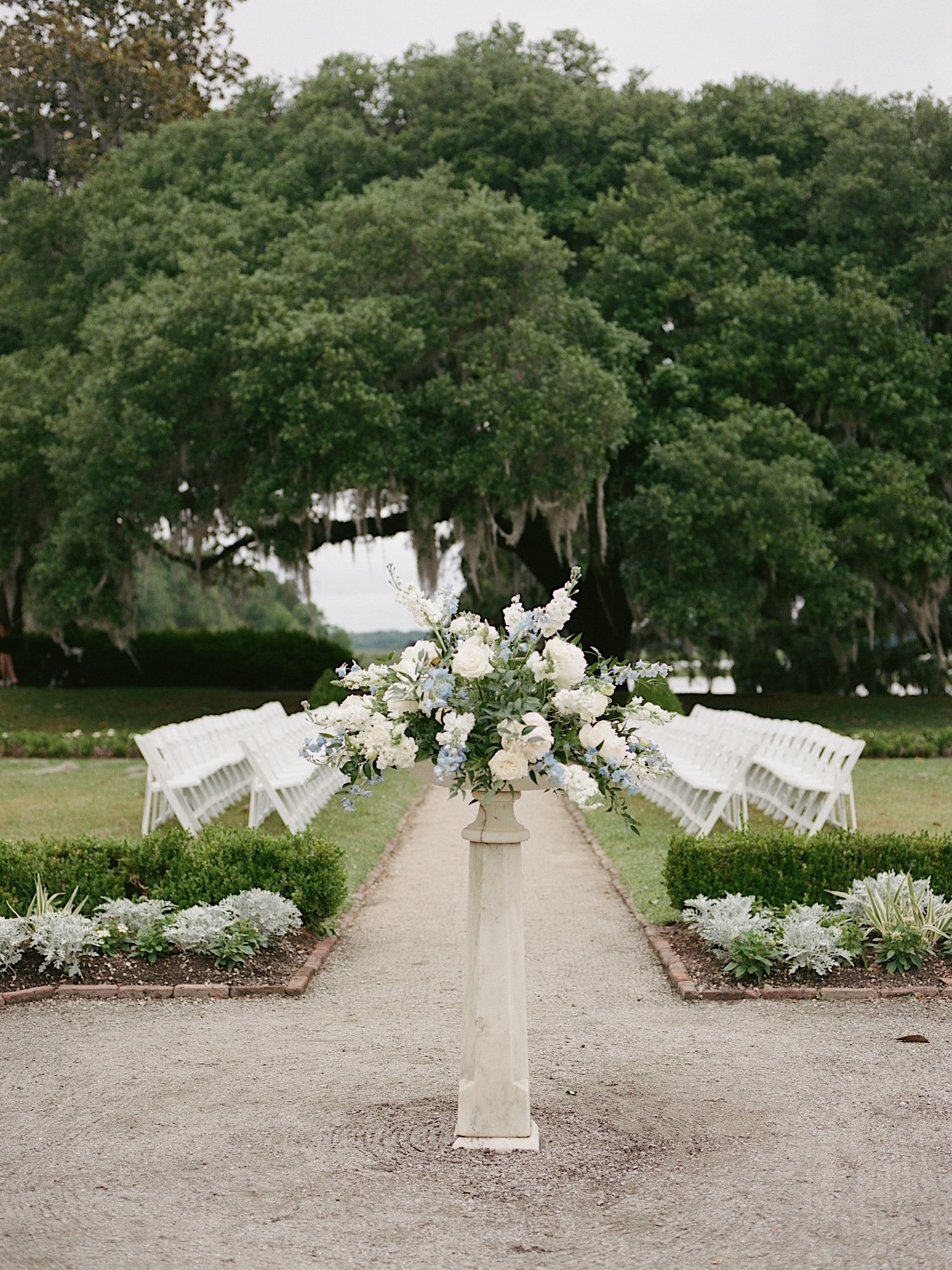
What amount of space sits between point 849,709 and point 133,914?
20.2 metres

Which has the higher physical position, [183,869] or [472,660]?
[472,660]

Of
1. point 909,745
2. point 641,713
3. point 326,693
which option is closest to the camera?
point 641,713

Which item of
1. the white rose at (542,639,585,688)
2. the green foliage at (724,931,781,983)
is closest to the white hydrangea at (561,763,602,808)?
the white rose at (542,639,585,688)

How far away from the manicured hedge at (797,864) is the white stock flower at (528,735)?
11.0 ft

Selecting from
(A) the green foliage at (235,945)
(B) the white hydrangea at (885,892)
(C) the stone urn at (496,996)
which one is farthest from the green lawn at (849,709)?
(C) the stone urn at (496,996)

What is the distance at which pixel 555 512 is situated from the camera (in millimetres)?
19250

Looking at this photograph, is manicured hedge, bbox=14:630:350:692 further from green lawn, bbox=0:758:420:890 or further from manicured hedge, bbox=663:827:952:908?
manicured hedge, bbox=663:827:952:908

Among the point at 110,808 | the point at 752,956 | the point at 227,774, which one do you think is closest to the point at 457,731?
the point at 752,956

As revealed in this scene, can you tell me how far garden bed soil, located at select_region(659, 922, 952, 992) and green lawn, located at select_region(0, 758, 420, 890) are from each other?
3200 millimetres

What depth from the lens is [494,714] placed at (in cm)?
411

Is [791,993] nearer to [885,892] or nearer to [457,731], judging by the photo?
[885,892]

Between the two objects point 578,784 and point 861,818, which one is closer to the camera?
point 578,784

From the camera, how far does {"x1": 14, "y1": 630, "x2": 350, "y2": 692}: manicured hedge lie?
30031mm

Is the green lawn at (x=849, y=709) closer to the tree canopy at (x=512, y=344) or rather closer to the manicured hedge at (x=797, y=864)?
the tree canopy at (x=512, y=344)
